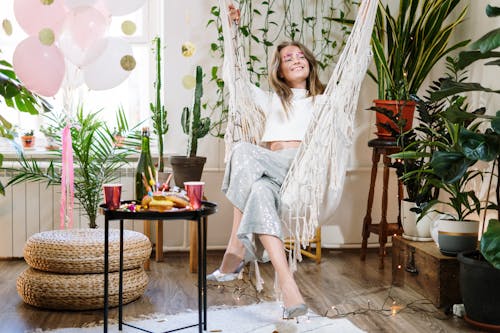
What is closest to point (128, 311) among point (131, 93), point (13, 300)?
point (13, 300)

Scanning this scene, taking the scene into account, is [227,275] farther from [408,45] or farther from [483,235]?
[408,45]

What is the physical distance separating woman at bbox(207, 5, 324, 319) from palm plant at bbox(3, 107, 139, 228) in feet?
3.22

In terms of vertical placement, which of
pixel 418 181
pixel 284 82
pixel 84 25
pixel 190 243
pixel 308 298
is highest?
pixel 84 25

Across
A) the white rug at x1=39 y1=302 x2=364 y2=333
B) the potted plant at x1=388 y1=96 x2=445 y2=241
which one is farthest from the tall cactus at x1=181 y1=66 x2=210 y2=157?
the white rug at x1=39 y1=302 x2=364 y2=333

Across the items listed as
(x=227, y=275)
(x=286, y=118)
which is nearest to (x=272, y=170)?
(x=286, y=118)

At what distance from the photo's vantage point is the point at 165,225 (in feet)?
13.1

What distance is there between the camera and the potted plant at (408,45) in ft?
12.0

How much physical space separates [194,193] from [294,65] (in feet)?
3.75

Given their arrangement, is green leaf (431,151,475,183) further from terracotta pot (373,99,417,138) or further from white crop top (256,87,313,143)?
terracotta pot (373,99,417,138)

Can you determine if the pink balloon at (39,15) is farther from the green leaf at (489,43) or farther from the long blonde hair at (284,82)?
the green leaf at (489,43)

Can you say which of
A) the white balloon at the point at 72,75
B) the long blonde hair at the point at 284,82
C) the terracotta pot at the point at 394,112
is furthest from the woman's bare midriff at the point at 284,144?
the white balloon at the point at 72,75

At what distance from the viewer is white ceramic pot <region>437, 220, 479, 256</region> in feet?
9.07

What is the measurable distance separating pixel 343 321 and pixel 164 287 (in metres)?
0.94

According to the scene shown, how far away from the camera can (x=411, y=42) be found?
12.4 feet
